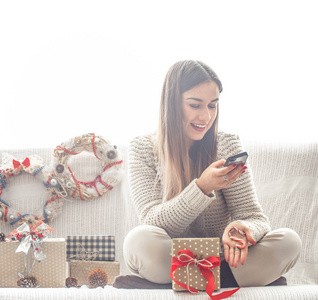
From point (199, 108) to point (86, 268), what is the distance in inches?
30.3

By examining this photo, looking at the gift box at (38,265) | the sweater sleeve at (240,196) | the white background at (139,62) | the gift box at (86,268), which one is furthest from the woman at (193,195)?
the white background at (139,62)

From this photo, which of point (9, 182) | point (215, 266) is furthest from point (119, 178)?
point (215, 266)

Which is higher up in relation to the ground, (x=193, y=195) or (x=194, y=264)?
(x=193, y=195)

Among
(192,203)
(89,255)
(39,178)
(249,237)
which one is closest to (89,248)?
(89,255)

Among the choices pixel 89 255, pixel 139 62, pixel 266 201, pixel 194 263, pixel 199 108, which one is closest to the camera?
pixel 194 263

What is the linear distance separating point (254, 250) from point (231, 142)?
0.38 meters

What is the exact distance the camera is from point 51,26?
2385mm

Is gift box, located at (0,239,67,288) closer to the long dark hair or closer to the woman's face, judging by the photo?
the long dark hair

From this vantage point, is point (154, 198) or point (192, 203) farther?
point (154, 198)

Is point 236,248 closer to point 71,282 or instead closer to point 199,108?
point 199,108

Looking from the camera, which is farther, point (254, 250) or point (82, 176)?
point (82, 176)

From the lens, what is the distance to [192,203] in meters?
1.48

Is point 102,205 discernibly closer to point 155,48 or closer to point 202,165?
point 202,165

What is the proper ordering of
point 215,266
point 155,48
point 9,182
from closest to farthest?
point 215,266, point 9,182, point 155,48
